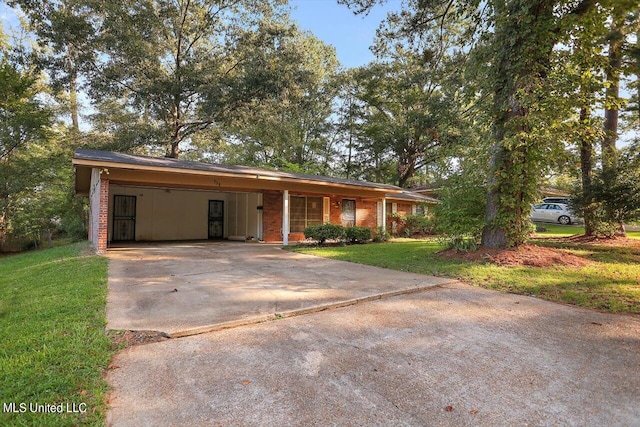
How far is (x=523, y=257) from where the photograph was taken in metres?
7.38

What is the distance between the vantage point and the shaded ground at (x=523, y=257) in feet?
23.4

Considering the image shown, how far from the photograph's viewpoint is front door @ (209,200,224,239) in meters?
15.6

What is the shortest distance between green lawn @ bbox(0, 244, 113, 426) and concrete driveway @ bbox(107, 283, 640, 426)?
18cm

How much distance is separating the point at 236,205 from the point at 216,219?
1307 mm

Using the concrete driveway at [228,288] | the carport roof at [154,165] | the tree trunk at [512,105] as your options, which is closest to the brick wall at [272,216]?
the carport roof at [154,165]

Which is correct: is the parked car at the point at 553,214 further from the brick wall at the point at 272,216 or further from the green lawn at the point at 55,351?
the green lawn at the point at 55,351

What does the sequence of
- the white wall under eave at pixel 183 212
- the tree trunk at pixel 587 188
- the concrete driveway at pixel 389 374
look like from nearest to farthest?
the concrete driveway at pixel 389 374 → the tree trunk at pixel 587 188 → the white wall under eave at pixel 183 212

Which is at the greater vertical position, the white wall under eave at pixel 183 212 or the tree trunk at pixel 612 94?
the tree trunk at pixel 612 94

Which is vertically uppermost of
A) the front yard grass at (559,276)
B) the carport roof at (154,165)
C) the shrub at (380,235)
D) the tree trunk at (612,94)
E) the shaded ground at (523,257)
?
the tree trunk at (612,94)

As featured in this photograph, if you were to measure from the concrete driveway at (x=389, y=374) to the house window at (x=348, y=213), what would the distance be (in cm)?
1190

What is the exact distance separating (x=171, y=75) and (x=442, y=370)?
63.0 ft

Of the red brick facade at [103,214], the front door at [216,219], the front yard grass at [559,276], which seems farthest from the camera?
the front door at [216,219]

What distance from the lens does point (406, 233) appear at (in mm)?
17016

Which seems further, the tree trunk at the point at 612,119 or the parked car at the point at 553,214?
the parked car at the point at 553,214
